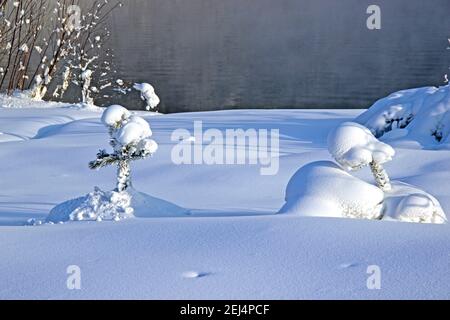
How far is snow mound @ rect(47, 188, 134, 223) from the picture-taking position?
4480 millimetres

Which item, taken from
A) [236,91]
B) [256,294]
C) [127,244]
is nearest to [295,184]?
[127,244]

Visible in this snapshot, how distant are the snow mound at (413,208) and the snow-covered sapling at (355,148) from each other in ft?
0.76

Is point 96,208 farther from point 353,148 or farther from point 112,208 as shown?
point 353,148

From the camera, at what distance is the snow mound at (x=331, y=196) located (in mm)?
4027

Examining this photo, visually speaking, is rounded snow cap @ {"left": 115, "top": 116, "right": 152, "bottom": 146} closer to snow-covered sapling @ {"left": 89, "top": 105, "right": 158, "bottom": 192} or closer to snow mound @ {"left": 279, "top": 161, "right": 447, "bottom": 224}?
snow-covered sapling @ {"left": 89, "top": 105, "right": 158, "bottom": 192}

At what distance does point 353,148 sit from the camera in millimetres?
4312

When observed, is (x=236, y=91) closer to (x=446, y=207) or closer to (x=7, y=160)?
(x=7, y=160)

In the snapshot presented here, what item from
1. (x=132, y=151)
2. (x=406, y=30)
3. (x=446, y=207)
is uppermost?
(x=406, y=30)

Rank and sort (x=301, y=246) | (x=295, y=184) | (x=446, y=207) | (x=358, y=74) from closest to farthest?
(x=301, y=246) → (x=295, y=184) → (x=446, y=207) → (x=358, y=74)

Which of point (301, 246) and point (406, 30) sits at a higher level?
point (406, 30)

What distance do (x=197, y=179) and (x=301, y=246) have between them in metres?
3.29

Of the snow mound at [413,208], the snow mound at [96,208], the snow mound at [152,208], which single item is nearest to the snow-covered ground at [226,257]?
the snow mound at [152,208]

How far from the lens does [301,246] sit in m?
2.83

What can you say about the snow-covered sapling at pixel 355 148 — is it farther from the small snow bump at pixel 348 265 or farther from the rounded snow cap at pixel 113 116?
the small snow bump at pixel 348 265
